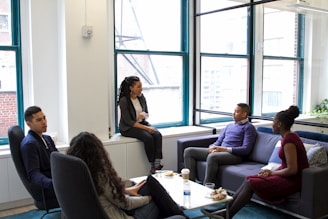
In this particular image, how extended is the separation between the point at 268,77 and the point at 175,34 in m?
1.54

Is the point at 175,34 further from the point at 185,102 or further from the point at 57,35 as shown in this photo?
the point at 57,35

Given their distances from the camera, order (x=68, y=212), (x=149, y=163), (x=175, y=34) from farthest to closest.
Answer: (x=175, y=34), (x=149, y=163), (x=68, y=212)

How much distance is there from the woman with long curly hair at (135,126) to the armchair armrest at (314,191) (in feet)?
6.25

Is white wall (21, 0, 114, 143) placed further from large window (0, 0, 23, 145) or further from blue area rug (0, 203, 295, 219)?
blue area rug (0, 203, 295, 219)

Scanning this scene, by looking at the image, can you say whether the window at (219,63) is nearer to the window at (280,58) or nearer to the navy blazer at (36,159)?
the window at (280,58)

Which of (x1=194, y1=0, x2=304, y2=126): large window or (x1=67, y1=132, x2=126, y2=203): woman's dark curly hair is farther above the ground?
(x1=194, y1=0, x2=304, y2=126): large window

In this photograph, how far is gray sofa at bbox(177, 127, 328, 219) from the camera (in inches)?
121

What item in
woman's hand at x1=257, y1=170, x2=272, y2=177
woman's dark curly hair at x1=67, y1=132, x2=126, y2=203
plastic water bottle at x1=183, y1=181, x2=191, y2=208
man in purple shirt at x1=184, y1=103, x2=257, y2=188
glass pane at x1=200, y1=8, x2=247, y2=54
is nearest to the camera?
woman's dark curly hair at x1=67, y1=132, x2=126, y2=203

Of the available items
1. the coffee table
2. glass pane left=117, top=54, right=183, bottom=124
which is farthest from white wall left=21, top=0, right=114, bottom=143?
the coffee table

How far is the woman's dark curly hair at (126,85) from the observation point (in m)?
4.52

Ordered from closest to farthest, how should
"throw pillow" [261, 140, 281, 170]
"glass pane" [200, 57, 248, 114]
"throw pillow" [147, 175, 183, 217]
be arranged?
"throw pillow" [147, 175, 183, 217], "throw pillow" [261, 140, 281, 170], "glass pane" [200, 57, 248, 114]

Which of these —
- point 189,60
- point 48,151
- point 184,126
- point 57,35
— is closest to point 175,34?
point 189,60

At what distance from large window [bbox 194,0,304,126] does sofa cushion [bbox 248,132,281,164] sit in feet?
2.31

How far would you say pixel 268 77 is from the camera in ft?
16.7
